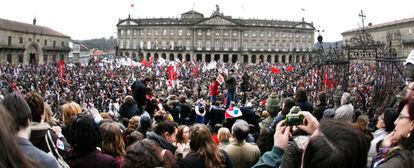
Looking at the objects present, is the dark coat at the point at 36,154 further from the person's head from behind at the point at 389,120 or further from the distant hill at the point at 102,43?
the distant hill at the point at 102,43

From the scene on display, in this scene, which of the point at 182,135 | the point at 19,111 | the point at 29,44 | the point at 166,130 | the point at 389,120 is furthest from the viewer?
the point at 29,44

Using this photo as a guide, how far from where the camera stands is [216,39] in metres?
95.8

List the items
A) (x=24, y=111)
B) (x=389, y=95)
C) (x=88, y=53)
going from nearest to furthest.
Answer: (x=24, y=111), (x=389, y=95), (x=88, y=53)

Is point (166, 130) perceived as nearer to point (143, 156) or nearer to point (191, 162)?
→ point (191, 162)

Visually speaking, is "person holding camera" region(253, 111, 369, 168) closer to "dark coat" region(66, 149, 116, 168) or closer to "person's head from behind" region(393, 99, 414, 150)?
"person's head from behind" region(393, 99, 414, 150)

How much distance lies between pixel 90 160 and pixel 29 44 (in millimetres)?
70983

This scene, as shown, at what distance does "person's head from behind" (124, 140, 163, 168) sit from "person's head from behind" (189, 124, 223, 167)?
2.83 ft

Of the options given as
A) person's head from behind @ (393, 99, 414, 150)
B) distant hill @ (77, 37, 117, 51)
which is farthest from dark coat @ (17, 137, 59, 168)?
distant hill @ (77, 37, 117, 51)

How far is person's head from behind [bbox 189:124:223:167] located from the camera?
408cm

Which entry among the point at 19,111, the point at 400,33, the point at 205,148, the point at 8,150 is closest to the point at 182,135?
the point at 205,148

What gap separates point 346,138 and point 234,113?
6310 mm

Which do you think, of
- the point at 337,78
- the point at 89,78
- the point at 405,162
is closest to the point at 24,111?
the point at 405,162

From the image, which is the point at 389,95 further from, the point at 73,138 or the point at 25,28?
the point at 25,28

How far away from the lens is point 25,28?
69.6 meters
